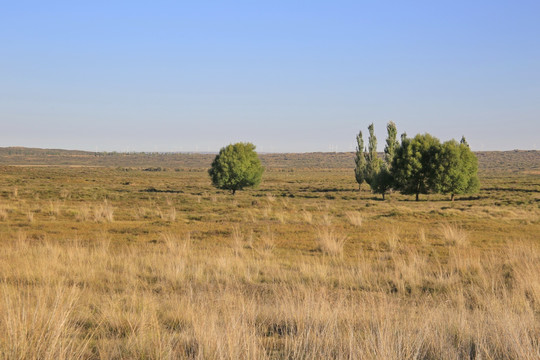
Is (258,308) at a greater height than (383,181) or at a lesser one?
greater

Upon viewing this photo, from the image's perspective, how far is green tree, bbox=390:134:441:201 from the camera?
54.2m

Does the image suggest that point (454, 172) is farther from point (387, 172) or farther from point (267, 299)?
point (267, 299)

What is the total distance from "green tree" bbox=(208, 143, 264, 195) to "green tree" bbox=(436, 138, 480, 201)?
78.2 ft

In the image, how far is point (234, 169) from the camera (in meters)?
59.9

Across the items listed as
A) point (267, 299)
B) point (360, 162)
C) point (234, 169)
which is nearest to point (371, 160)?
point (360, 162)

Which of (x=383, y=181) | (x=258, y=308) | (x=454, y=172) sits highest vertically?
(x=454, y=172)

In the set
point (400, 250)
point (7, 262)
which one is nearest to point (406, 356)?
point (7, 262)

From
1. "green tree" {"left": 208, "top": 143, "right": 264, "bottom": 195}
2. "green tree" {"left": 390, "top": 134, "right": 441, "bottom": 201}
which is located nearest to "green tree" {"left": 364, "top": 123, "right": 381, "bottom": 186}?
"green tree" {"left": 390, "top": 134, "right": 441, "bottom": 201}

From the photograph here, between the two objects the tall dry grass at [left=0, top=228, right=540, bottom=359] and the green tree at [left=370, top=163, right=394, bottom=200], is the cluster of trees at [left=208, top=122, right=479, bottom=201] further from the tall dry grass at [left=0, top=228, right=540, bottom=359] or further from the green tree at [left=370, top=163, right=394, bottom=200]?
the tall dry grass at [left=0, top=228, right=540, bottom=359]

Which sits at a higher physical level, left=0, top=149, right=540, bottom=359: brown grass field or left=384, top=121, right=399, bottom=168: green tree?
left=384, top=121, right=399, bottom=168: green tree

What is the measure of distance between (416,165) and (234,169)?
22.9m

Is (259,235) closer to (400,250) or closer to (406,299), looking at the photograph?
(400,250)

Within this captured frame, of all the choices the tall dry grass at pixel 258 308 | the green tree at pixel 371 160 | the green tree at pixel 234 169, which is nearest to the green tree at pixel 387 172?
the green tree at pixel 371 160

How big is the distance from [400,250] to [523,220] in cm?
1601
